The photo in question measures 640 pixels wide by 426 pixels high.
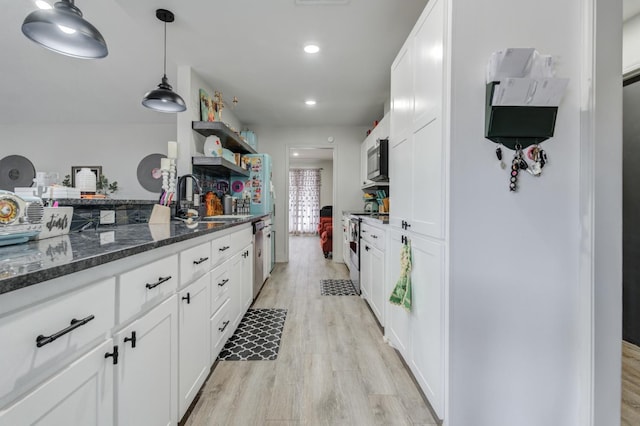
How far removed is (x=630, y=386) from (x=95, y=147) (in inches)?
312

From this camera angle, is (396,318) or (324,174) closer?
(396,318)

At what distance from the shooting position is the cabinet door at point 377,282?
2385 millimetres

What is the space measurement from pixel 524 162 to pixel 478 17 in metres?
0.66

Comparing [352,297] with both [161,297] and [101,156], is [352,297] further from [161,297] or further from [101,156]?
[101,156]

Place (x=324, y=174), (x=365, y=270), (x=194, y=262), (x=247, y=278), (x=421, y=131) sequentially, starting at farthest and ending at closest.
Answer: (x=324, y=174), (x=365, y=270), (x=247, y=278), (x=421, y=131), (x=194, y=262)

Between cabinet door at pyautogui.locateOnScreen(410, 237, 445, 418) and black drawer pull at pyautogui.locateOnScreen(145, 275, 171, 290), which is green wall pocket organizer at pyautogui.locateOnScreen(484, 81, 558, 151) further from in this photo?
black drawer pull at pyautogui.locateOnScreen(145, 275, 171, 290)

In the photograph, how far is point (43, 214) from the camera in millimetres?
1126

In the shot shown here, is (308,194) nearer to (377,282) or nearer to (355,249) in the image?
(355,249)

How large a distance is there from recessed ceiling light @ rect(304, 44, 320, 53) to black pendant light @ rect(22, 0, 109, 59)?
164 centimetres

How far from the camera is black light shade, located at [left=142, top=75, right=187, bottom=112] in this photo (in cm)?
221

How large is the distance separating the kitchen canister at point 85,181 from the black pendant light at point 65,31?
84 centimetres

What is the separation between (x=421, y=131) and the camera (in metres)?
1.57

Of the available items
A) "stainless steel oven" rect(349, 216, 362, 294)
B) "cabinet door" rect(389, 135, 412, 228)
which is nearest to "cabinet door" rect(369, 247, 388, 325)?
"cabinet door" rect(389, 135, 412, 228)

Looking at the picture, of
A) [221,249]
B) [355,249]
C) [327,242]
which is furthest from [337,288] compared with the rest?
[327,242]
